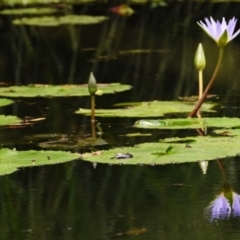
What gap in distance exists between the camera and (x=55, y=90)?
17.3 ft

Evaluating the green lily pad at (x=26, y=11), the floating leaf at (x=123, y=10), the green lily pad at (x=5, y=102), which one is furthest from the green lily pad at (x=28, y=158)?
the green lily pad at (x=26, y=11)

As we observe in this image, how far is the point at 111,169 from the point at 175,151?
9.2 inches

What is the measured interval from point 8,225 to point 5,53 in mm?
5448

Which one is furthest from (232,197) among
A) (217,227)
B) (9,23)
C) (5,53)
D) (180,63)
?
(9,23)

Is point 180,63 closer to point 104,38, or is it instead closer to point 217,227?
point 104,38

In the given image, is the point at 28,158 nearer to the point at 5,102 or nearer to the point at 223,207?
the point at 223,207

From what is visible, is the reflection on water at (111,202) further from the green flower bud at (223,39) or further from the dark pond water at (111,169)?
the green flower bud at (223,39)

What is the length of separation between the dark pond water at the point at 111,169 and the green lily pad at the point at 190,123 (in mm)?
33

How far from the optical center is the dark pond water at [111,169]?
2.67 metres

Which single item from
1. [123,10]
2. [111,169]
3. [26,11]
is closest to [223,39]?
[111,169]

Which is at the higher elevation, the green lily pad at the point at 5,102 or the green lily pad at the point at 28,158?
the green lily pad at the point at 5,102

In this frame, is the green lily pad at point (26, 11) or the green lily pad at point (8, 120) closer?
the green lily pad at point (8, 120)

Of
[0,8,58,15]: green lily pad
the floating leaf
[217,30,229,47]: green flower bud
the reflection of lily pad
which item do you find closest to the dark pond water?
[217,30,229,47]: green flower bud

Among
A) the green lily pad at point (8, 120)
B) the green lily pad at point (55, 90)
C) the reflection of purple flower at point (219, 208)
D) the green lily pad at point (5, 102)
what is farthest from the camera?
the green lily pad at point (55, 90)
